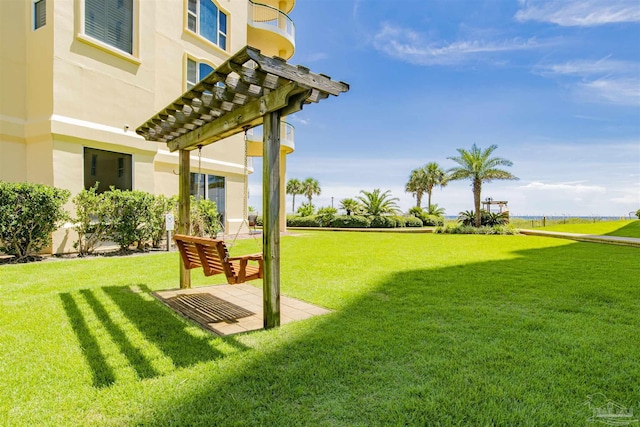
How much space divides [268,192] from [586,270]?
7556 millimetres

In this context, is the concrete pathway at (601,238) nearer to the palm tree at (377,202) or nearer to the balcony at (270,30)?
the palm tree at (377,202)

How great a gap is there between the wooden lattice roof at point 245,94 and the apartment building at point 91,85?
13.0 feet

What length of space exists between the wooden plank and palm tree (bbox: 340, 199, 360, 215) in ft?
75.9

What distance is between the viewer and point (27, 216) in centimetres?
811

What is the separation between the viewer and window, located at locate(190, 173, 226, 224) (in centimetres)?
1426

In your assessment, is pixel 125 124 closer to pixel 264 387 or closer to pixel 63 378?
pixel 63 378

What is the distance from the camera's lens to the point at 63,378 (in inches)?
109

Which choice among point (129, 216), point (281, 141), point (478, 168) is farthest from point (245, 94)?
point (478, 168)

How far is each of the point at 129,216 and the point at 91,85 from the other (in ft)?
14.2

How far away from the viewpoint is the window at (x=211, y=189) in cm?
1426

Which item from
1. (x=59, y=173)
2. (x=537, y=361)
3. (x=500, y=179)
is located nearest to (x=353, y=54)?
(x=500, y=179)

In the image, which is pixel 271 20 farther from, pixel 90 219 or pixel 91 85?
pixel 90 219

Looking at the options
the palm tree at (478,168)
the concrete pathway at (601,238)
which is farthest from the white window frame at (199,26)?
the concrete pathway at (601,238)

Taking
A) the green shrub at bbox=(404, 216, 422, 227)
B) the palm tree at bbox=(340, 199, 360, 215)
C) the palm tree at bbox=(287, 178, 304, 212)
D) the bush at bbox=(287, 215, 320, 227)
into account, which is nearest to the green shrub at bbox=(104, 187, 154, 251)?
the bush at bbox=(287, 215, 320, 227)
